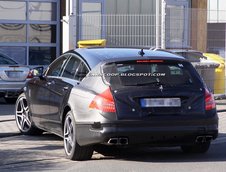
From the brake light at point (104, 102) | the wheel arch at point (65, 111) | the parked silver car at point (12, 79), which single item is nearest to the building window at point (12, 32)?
the parked silver car at point (12, 79)

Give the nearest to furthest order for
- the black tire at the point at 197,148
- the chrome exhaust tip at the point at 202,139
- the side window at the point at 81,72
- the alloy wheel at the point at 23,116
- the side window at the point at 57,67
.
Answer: the chrome exhaust tip at the point at 202,139 < the side window at the point at 81,72 < the black tire at the point at 197,148 < the side window at the point at 57,67 < the alloy wheel at the point at 23,116

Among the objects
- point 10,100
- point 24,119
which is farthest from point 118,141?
point 10,100

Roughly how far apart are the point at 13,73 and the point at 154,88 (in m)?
8.46

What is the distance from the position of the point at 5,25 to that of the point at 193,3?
728 centimetres

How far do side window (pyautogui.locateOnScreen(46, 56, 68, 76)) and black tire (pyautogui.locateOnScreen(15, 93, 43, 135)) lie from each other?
1002 mm

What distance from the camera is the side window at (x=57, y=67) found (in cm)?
999

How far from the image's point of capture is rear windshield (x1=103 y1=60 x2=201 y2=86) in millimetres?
8562

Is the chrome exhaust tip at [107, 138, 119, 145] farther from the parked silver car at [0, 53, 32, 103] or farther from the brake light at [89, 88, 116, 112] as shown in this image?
the parked silver car at [0, 53, 32, 103]

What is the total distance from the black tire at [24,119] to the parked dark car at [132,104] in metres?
1.68

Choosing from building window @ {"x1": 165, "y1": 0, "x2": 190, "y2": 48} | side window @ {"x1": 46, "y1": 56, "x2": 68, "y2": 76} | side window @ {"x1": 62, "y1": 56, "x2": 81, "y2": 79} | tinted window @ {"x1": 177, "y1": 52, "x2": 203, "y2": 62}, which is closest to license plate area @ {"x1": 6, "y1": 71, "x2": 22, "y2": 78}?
building window @ {"x1": 165, "y1": 0, "x2": 190, "y2": 48}

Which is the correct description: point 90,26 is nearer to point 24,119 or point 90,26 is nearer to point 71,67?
point 24,119

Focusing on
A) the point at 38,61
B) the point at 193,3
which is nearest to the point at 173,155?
the point at 38,61

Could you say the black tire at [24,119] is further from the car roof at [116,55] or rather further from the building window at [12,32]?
the building window at [12,32]

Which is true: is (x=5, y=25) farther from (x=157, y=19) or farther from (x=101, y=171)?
(x=101, y=171)
